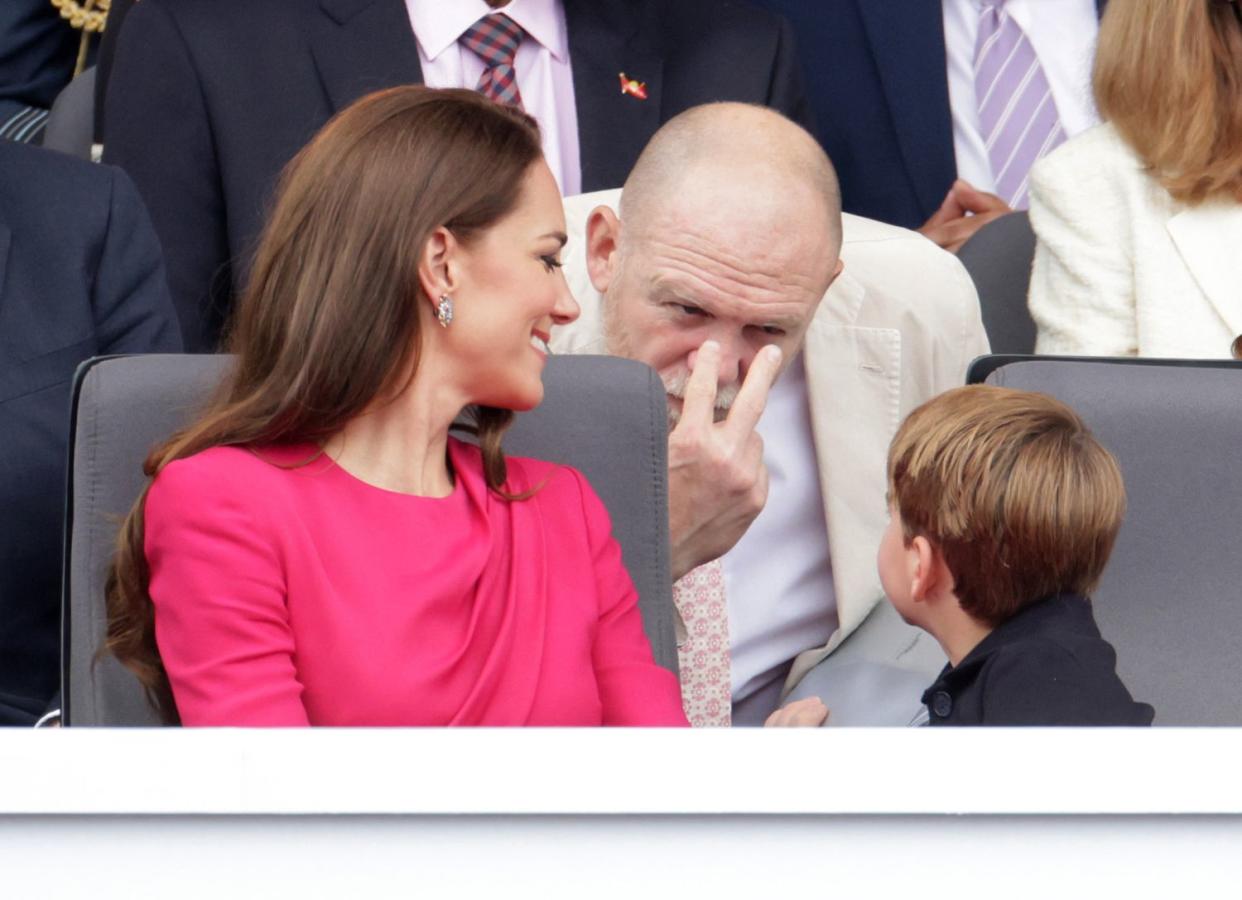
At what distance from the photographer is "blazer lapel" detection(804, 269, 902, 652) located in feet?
6.12

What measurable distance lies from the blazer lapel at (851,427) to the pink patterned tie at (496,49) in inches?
24.1

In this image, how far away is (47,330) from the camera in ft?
5.53

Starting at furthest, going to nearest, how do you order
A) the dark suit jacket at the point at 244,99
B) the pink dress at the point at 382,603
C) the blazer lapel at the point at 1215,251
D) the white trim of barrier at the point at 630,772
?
1. the dark suit jacket at the point at 244,99
2. the blazer lapel at the point at 1215,251
3. the pink dress at the point at 382,603
4. the white trim of barrier at the point at 630,772

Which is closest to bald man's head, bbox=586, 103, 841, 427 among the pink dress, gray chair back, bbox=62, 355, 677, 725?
gray chair back, bbox=62, 355, 677, 725

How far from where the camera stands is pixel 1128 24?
7.01 ft

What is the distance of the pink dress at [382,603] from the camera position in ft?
4.02

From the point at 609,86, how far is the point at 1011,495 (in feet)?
3.95

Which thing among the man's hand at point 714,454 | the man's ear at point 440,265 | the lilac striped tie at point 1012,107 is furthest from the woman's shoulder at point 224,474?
the lilac striped tie at point 1012,107

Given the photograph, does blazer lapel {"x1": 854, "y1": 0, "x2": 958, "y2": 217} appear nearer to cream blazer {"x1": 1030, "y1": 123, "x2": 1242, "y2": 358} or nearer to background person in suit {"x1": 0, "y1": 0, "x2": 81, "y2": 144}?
cream blazer {"x1": 1030, "y1": 123, "x2": 1242, "y2": 358}

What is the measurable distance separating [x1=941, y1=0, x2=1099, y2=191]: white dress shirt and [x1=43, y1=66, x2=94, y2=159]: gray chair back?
1.36m

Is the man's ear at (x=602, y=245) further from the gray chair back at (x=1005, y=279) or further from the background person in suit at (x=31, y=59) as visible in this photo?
the background person in suit at (x=31, y=59)

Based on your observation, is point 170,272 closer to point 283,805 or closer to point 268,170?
point 268,170

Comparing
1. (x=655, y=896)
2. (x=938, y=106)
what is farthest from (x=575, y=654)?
(x=938, y=106)

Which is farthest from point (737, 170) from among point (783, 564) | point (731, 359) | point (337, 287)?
point (337, 287)
